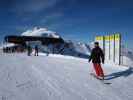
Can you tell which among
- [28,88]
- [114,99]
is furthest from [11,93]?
[114,99]

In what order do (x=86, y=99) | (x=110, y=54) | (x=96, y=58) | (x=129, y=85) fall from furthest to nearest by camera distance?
(x=110, y=54)
(x=96, y=58)
(x=129, y=85)
(x=86, y=99)

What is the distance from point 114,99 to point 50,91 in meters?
2.06

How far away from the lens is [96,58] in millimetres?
8320

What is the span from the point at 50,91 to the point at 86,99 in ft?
4.37

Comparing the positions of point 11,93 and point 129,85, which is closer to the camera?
point 11,93

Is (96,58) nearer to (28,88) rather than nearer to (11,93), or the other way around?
(28,88)

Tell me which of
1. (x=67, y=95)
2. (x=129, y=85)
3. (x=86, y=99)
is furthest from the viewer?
(x=129, y=85)

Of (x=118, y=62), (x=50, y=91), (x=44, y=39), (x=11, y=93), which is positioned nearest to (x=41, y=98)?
(x=50, y=91)

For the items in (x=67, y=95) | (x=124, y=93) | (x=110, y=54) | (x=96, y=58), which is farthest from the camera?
(x=110, y=54)

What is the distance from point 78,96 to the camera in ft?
17.1

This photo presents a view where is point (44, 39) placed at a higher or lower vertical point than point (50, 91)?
higher

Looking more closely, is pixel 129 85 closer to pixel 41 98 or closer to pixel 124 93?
pixel 124 93

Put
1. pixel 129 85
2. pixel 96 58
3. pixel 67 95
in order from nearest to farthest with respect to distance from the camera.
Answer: pixel 67 95 < pixel 129 85 < pixel 96 58

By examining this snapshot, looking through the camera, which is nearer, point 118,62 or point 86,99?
point 86,99
